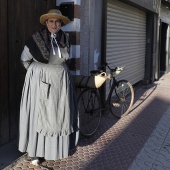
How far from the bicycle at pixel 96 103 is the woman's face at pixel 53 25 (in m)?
1.32

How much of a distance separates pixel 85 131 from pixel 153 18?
722 cm

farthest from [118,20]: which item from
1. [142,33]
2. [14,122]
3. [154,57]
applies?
[14,122]

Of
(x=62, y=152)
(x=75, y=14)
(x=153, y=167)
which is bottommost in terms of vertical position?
(x=153, y=167)

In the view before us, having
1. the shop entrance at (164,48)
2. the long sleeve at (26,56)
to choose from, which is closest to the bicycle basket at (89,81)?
the long sleeve at (26,56)

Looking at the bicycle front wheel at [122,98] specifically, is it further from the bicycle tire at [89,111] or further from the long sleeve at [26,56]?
the long sleeve at [26,56]

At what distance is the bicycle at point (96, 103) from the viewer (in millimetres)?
5176

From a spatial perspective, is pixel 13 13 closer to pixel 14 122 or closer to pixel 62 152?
pixel 14 122

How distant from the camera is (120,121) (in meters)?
6.18

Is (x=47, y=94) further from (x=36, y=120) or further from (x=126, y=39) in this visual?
(x=126, y=39)

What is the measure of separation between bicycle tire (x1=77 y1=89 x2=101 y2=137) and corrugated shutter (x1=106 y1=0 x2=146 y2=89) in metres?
2.32

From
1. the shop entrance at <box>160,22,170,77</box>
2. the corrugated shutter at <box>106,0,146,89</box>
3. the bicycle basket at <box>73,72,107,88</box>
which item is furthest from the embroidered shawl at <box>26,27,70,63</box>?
the shop entrance at <box>160,22,170,77</box>

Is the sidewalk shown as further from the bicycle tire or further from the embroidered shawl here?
the embroidered shawl

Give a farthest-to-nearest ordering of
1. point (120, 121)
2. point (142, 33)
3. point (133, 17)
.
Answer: point (142, 33)
point (133, 17)
point (120, 121)

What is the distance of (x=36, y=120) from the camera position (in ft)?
12.3
